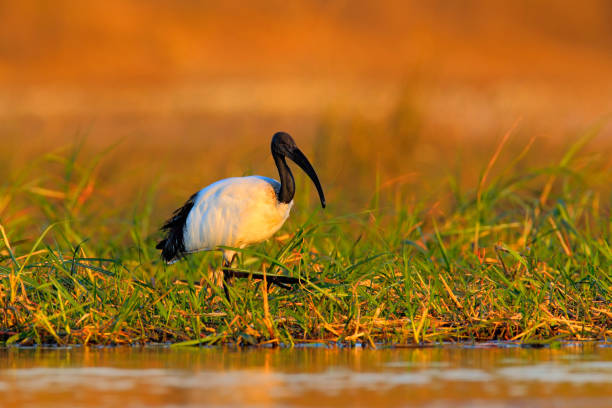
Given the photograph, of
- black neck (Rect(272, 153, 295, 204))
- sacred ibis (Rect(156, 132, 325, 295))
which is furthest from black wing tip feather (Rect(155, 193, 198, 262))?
black neck (Rect(272, 153, 295, 204))

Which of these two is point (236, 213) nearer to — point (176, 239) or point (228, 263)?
point (228, 263)

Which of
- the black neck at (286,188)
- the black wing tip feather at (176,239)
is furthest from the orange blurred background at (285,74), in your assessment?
the black neck at (286,188)

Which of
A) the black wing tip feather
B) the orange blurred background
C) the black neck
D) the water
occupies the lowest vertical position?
the water

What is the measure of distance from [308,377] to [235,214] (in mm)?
3050

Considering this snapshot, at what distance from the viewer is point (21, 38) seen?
4734cm

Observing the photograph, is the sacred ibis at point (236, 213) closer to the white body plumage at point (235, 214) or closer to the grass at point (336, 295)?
the white body plumage at point (235, 214)

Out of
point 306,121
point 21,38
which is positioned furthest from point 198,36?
point 306,121

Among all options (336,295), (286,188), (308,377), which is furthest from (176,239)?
(308,377)

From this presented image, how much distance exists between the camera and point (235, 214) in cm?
903

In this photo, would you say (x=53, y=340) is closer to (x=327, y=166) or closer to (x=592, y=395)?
(x=592, y=395)

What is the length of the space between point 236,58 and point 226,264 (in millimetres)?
35151

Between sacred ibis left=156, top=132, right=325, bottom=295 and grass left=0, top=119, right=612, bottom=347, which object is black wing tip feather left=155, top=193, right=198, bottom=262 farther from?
grass left=0, top=119, right=612, bottom=347

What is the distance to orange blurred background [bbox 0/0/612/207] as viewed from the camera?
20.0m

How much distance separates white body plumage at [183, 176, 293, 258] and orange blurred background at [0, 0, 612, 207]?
10.8 ft
